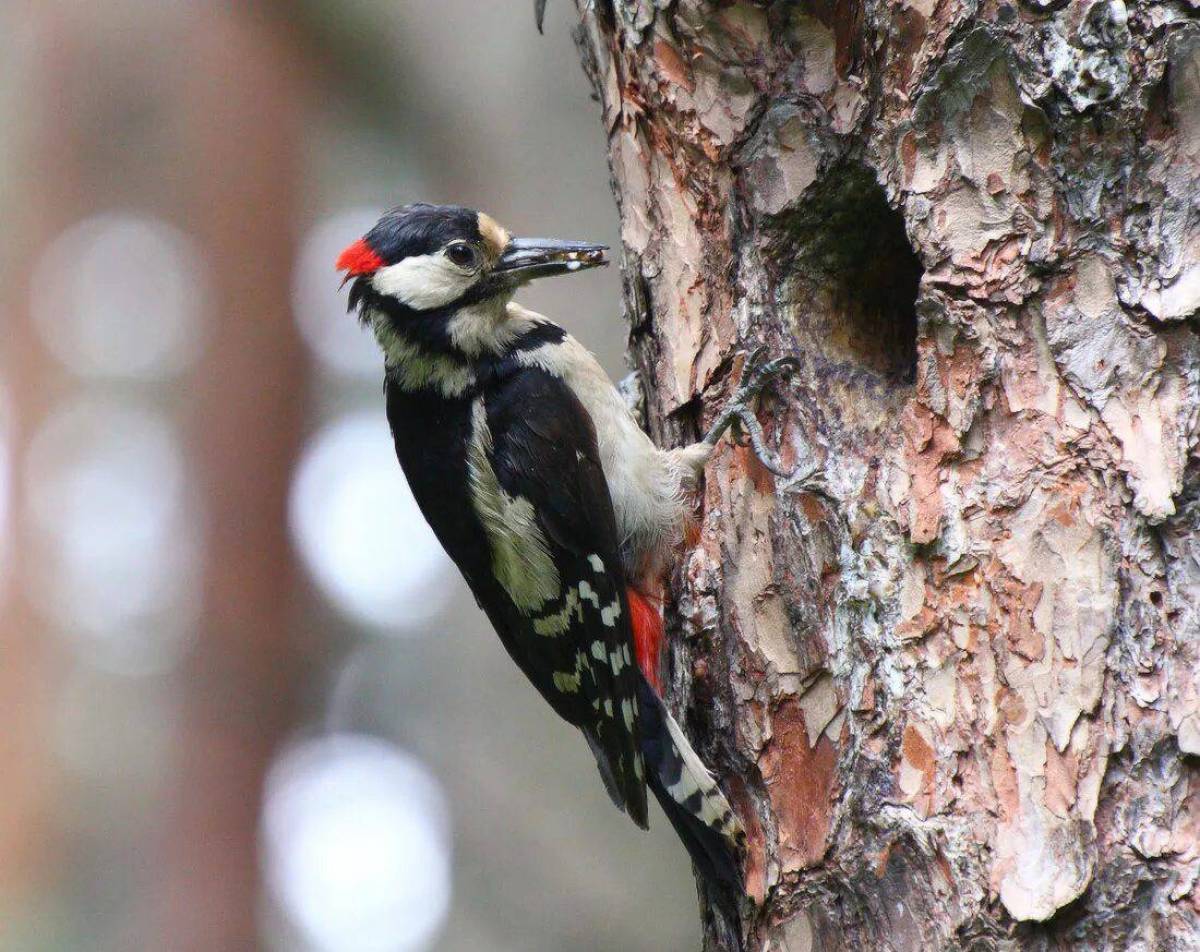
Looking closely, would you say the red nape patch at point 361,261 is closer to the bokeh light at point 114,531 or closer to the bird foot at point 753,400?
the bird foot at point 753,400

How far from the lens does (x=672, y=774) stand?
2.68m

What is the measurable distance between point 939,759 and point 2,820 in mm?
5586

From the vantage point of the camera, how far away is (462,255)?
3205 millimetres

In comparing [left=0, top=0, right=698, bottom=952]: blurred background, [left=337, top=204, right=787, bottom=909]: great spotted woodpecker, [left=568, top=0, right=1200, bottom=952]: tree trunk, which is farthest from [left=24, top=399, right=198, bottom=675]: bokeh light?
[left=568, top=0, right=1200, bottom=952]: tree trunk

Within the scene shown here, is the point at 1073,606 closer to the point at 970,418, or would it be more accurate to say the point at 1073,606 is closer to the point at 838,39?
the point at 970,418

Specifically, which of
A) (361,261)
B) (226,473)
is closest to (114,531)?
(226,473)

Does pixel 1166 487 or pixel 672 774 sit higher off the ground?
pixel 1166 487

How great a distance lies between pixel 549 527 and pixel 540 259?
70 centimetres

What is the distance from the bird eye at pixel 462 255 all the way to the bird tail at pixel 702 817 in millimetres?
1324

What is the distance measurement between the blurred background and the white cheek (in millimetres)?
2509

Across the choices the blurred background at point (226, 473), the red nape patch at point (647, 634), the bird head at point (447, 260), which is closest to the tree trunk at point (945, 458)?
the red nape patch at point (647, 634)

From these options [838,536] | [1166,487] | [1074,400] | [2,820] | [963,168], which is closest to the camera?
[1166,487]

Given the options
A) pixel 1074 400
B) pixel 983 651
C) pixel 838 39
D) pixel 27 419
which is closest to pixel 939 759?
pixel 983 651

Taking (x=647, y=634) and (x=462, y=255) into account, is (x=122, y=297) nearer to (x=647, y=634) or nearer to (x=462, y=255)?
(x=462, y=255)
